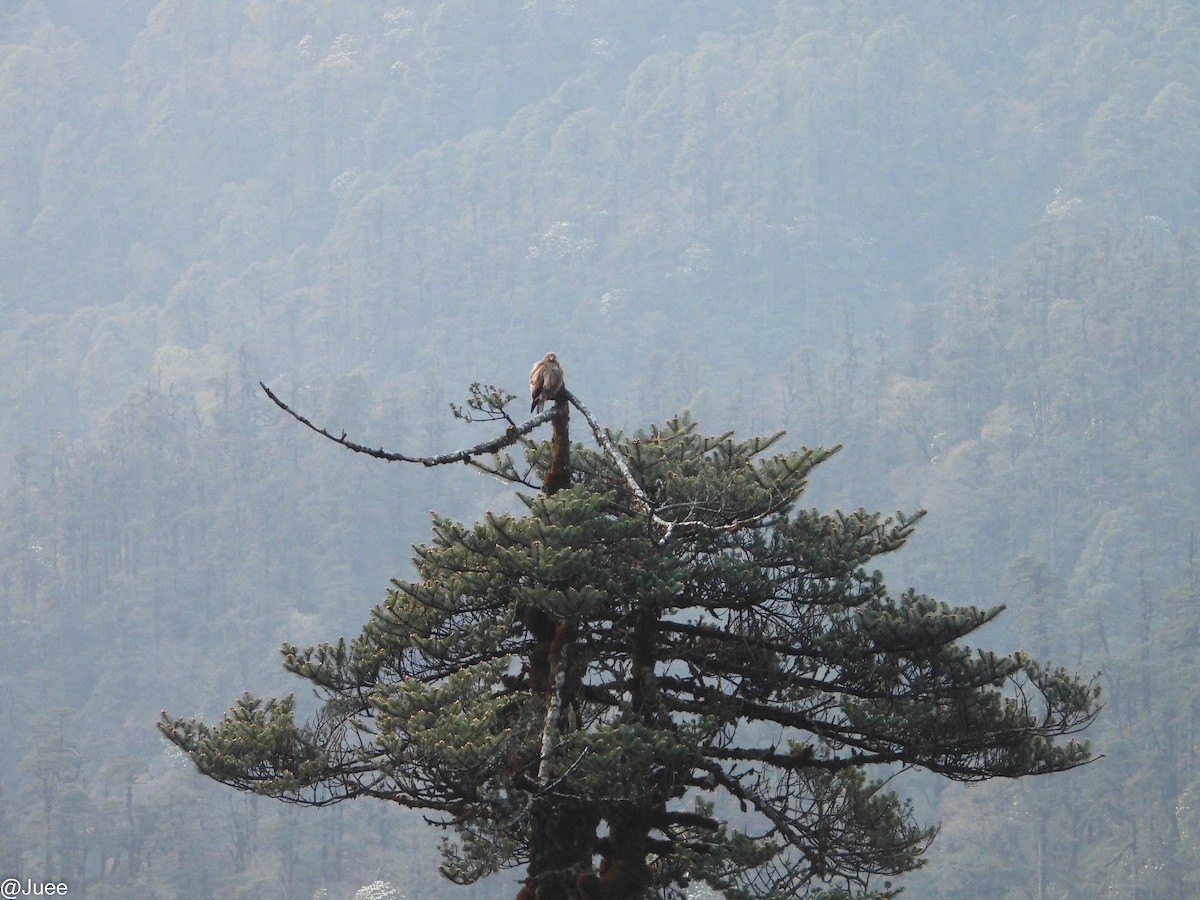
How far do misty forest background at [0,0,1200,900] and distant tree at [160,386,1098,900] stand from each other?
177 ft

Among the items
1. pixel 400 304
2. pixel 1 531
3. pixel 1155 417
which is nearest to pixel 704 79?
pixel 400 304

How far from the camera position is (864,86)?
15000cm

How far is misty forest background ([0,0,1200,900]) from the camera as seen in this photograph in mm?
70562

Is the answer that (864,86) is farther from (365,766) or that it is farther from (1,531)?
(365,766)

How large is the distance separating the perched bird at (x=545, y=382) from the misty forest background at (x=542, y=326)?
5573cm

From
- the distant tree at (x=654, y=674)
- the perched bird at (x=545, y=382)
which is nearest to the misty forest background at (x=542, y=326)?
the distant tree at (x=654, y=674)

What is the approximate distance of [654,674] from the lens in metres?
10.9

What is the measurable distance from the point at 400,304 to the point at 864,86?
158 ft

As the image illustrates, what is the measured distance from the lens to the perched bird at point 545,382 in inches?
412

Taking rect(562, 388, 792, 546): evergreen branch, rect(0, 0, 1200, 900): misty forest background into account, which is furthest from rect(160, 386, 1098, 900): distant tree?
rect(0, 0, 1200, 900): misty forest background

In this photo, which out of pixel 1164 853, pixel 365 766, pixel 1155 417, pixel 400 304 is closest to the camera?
pixel 365 766

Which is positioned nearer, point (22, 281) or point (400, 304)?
point (400, 304)

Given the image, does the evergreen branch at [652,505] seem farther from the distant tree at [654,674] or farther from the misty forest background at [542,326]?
the misty forest background at [542,326]

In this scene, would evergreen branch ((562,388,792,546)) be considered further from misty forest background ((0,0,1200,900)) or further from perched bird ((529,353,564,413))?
misty forest background ((0,0,1200,900))
